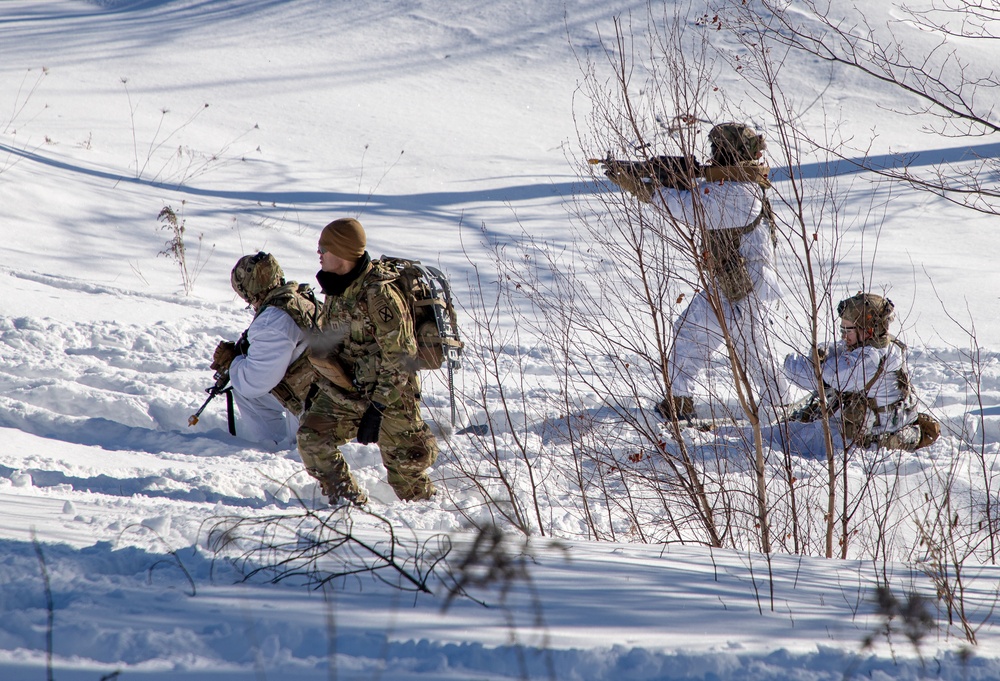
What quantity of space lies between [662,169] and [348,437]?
6.68ft

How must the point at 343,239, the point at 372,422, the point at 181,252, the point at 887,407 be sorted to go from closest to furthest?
the point at 343,239 → the point at 372,422 → the point at 887,407 → the point at 181,252

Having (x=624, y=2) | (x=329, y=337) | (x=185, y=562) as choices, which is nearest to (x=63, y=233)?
(x=329, y=337)

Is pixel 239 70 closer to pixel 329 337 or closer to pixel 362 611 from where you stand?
pixel 329 337

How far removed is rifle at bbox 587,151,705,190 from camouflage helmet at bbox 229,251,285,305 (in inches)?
73.2

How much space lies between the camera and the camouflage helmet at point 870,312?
15.4 ft

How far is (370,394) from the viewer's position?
4.24 metres

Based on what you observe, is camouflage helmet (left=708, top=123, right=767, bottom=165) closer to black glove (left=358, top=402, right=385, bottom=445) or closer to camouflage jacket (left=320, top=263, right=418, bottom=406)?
camouflage jacket (left=320, top=263, right=418, bottom=406)

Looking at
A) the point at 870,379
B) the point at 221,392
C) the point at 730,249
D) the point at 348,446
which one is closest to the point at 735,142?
the point at 730,249

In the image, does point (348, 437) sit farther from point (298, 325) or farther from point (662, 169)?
point (662, 169)

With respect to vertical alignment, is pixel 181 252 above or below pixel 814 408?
above

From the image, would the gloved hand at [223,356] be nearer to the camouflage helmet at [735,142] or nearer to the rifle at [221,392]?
the rifle at [221,392]

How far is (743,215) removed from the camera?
5.14 metres

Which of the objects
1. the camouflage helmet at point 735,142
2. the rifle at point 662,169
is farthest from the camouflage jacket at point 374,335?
the camouflage helmet at point 735,142

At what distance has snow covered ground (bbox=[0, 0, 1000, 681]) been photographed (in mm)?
2023
